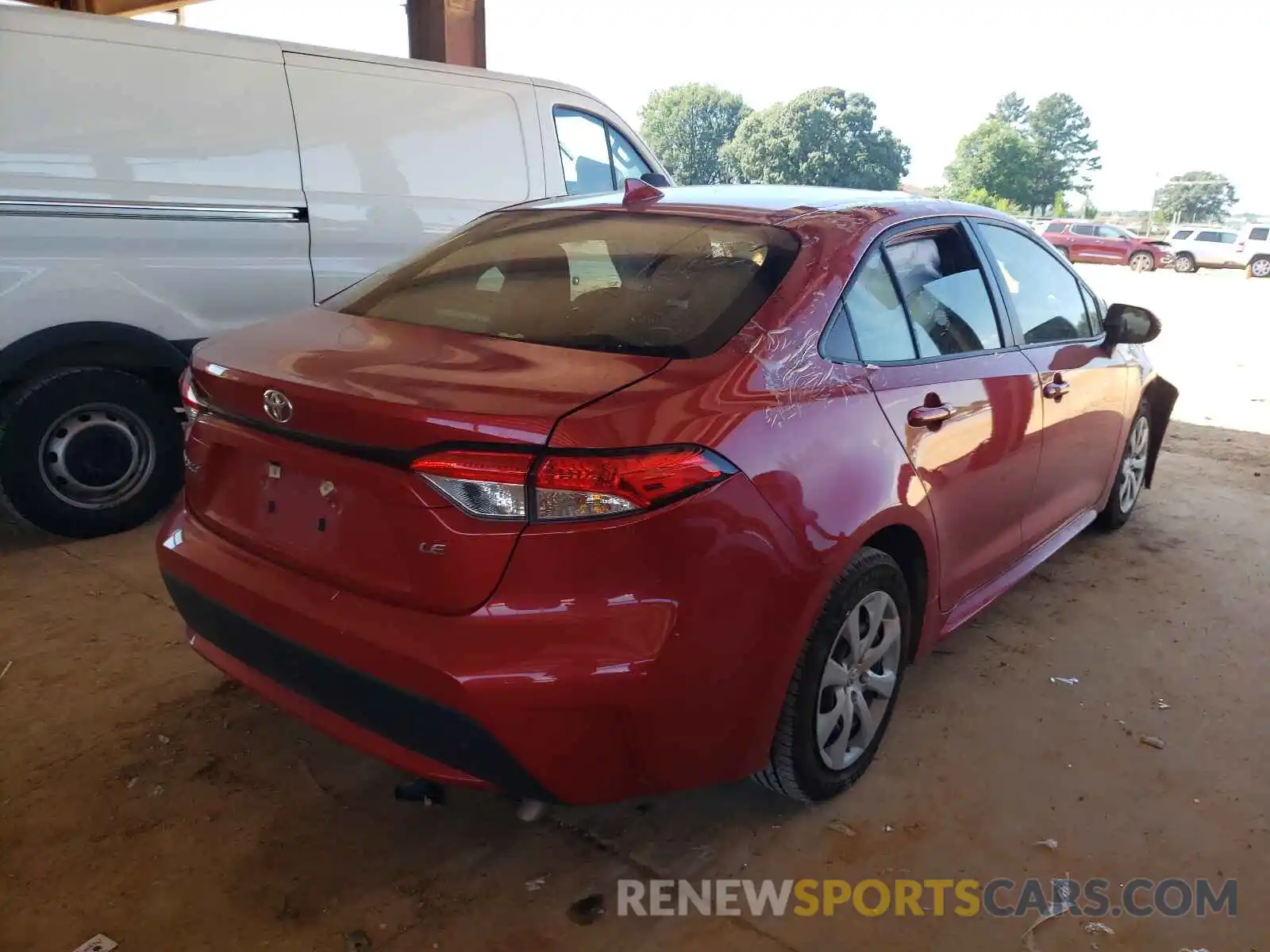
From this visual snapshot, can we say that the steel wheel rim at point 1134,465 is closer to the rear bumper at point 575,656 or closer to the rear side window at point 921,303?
the rear side window at point 921,303

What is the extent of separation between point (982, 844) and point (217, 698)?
7.17 feet

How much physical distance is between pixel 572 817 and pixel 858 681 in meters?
0.80

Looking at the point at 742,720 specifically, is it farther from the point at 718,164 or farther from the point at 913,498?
the point at 718,164

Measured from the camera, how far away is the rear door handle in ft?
7.88

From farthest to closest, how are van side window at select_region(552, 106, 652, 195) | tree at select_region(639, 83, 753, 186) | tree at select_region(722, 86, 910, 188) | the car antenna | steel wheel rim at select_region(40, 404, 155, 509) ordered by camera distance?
tree at select_region(639, 83, 753, 186), tree at select_region(722, 86, 910, 188), van side window at select_region(552, 106, 652, 195), steel wheel rim at select_region(40, 404, 155, 509), the car antenna

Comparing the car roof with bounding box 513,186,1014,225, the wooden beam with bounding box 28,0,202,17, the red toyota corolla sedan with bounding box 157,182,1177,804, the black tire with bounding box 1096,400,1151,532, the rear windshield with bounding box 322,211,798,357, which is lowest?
the black tire with bounding box 1096,400,1151,532

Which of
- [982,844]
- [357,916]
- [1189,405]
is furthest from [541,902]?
[1189,405]

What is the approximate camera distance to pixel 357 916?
6.51ft

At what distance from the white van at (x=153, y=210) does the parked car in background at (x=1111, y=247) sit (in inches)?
1081

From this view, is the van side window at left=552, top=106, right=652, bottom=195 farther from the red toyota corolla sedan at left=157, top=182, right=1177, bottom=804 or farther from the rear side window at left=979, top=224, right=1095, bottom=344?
the red toyota corolla sedan at left=157, top=182, right=1177, bottom=804

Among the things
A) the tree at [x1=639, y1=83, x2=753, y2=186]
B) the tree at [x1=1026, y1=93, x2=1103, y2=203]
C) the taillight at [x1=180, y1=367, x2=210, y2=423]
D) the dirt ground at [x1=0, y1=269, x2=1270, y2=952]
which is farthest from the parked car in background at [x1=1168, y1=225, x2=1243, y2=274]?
the tree at [x1=1026, y1=93, x2=1103, y2=203]

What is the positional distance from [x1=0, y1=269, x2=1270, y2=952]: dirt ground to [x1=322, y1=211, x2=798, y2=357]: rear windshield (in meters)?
1.20

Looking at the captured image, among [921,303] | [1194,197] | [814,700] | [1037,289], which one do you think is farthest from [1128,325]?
[1194,197]

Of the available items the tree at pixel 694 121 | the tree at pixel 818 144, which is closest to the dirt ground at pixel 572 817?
the tree at pixel 818 144
